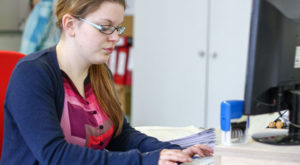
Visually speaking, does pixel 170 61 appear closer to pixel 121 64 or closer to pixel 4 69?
pixel 121 64

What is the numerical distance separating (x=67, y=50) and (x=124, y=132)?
0.35 metres

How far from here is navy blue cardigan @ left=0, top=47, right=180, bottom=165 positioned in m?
1.15

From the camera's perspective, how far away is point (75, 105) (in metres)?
1.31

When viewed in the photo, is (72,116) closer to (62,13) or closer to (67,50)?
(67,50)

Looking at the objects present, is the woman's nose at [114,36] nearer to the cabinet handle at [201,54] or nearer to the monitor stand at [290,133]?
the monitor stand at [290,133]

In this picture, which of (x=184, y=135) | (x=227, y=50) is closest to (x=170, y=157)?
(x=184, y=135)

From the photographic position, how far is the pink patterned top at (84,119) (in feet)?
4.23

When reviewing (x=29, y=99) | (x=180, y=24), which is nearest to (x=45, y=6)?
(x=180, y=24)

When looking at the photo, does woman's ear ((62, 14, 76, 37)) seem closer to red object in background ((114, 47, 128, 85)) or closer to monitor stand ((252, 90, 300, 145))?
monitor stand ((252, 90, 300, 145))

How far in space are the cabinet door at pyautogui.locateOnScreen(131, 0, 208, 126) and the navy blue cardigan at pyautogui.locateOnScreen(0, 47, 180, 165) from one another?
2.28m

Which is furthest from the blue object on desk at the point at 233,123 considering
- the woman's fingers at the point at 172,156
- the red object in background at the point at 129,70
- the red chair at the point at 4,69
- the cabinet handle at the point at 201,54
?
the red object in background at the point at 129,70

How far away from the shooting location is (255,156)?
1012mm

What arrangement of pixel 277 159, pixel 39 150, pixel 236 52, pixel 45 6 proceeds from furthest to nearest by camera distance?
1. pixel 45 6
2. pixel 236 52
3. pixel 39 150
4. pixel 277 159

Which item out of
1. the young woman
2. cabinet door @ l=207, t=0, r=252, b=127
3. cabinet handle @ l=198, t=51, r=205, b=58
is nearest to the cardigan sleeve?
the young woman
